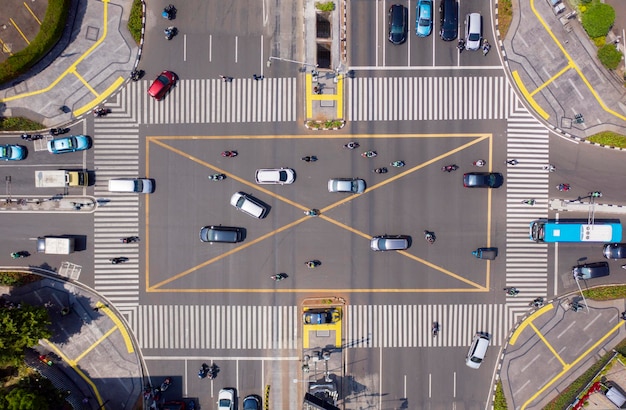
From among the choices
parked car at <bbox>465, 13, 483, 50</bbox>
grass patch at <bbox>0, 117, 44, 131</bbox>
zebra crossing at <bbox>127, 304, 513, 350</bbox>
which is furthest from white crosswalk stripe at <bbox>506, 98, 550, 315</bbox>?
grass patch at <bbox>0, 117, 44, 131</bbox>

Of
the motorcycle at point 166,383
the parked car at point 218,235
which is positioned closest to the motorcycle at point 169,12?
the parked car at point 218,235

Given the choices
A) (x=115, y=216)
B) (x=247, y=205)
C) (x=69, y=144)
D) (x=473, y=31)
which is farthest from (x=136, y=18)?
(x=473, y=31)

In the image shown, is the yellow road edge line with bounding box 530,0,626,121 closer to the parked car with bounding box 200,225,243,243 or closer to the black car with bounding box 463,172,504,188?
the black car with bounding box 463,172,504,188

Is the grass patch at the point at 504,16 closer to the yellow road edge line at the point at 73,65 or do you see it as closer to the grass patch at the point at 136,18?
the grass patch at the point at 136,18

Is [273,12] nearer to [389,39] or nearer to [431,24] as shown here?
[389,39]

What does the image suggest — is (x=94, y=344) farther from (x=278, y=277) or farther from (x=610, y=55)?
(x=610, y=55)

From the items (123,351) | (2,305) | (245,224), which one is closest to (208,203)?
(245,224)
